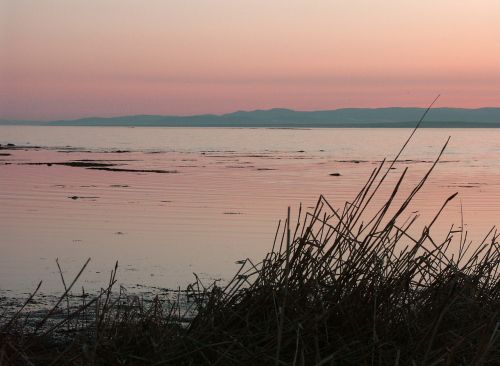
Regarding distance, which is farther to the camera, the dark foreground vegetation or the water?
the water

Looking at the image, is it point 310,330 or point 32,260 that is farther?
point 32,260

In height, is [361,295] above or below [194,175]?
above

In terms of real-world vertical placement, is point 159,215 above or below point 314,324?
below

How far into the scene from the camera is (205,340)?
4.27m

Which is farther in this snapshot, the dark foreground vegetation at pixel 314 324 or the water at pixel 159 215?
the water at pixel 159 215

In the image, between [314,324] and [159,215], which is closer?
[314,324]

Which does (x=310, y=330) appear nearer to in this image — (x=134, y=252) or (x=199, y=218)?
(x=134, y=252)

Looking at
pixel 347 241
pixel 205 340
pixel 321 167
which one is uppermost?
pixel 347 241

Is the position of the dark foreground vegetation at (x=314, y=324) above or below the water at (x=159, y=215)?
above

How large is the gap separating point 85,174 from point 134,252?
15537 mm

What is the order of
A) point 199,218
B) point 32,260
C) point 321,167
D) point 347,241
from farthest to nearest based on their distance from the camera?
point 321,167
point 199,218
point 32,260
point 347,241

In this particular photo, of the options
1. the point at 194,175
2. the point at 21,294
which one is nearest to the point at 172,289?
the point at 21,294

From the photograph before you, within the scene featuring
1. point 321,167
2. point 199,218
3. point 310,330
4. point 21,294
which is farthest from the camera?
point 321,167

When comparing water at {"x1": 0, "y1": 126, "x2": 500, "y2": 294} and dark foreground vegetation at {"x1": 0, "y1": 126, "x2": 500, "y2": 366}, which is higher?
dark foreground vegetation at {"x1": 0, "y1": 126, "x2": 500, "y2": 366}
